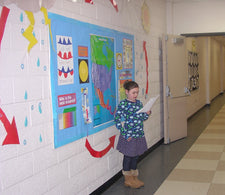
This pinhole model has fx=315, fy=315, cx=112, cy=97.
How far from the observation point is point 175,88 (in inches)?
245

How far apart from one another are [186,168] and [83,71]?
2.28 meters

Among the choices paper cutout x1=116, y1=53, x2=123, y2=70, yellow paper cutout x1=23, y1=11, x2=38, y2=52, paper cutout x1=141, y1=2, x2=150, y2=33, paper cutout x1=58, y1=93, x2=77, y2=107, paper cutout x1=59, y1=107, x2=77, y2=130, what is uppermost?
paper cutout x1=141, y1=2, x2=150, y2=33

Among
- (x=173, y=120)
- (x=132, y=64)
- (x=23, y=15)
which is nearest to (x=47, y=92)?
(x=23, y=15)

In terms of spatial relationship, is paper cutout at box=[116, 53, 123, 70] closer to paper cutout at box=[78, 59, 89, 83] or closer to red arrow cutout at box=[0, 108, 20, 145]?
paper cutout at box=[78, 59, 89, 83]

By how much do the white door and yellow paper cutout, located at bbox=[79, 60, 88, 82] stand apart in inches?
114

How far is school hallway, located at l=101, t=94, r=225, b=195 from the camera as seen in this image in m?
3.78

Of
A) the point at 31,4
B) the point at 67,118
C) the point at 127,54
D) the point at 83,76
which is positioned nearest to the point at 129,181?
the point at 67,118

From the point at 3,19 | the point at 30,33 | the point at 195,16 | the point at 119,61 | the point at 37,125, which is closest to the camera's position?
the point at 3,19

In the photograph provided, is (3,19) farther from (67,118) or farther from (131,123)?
(131,123)

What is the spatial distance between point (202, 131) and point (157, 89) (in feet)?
6.15

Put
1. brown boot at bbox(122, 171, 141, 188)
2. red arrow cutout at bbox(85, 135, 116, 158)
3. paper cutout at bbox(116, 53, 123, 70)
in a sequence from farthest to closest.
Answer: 1. paper cutout at bbox(116, 53, 123, 70)
2. brown boot at bbox(122, 171, 141, 188)
3. red arrow cutout at bbox(85, 135, 116, 158)

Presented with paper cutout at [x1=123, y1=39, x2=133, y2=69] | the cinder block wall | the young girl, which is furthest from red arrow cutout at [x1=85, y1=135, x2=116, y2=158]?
paper cutout at [x1=123, y1=39, x2=133, y2=69]

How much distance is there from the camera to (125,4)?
14.5ft

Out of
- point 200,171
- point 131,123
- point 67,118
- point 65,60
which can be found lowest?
point 200,171
